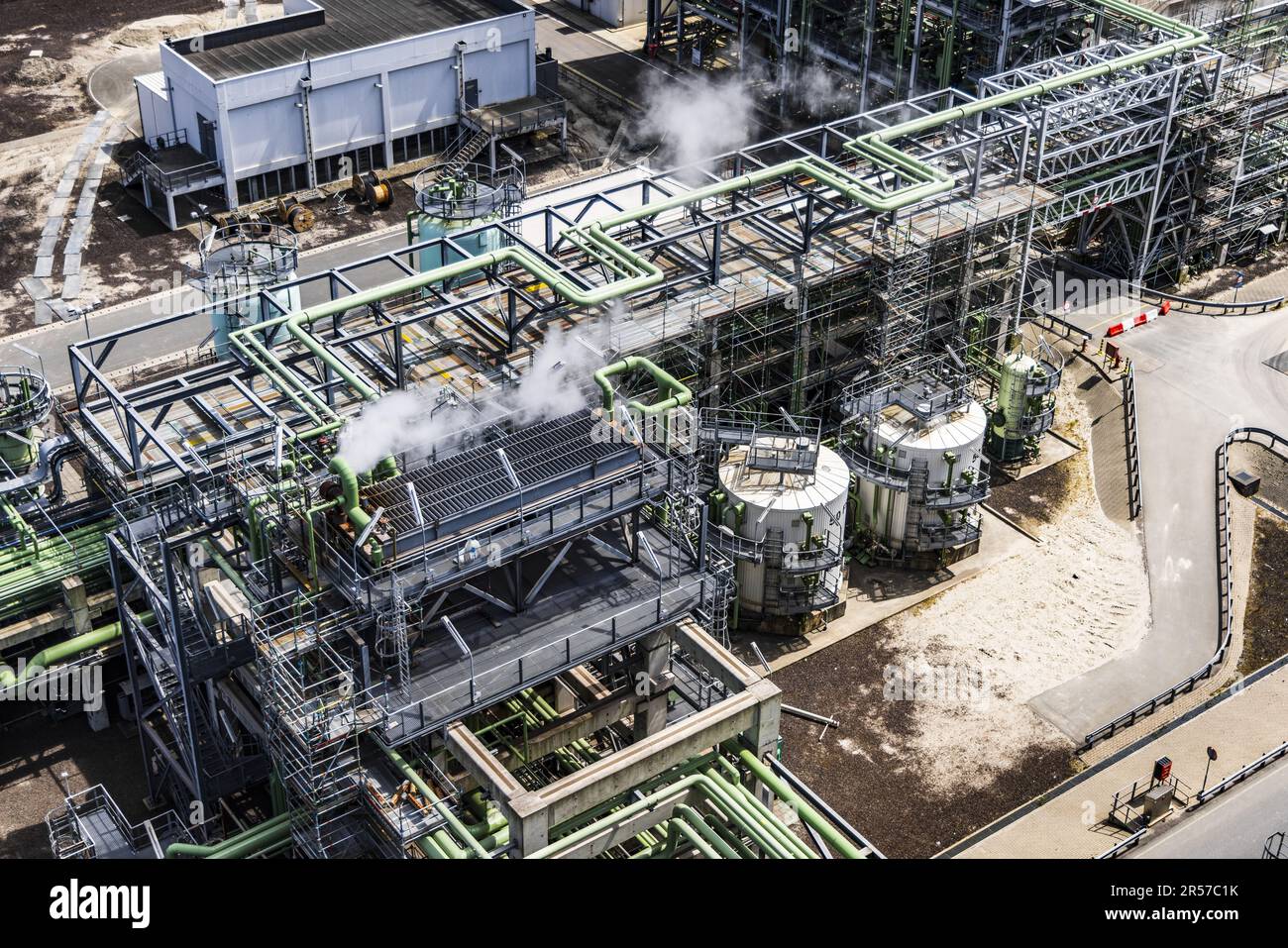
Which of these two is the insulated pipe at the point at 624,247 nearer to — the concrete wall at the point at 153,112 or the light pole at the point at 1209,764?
the light pole at the point at 1209,764

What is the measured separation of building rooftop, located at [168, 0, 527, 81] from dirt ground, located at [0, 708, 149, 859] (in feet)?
134

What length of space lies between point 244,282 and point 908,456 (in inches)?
1032

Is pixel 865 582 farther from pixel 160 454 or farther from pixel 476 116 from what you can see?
pixel 476 116

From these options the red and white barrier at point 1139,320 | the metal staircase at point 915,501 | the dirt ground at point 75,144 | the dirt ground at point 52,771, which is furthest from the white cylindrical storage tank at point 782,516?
the dirt ground at point 75,144

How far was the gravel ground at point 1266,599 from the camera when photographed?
60.2 meters

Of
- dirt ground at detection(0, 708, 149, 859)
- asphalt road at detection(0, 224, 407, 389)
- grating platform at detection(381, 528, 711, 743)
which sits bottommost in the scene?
dirt ground at detection(0, 708, 149, 859)

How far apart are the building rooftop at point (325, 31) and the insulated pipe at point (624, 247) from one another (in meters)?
31.1

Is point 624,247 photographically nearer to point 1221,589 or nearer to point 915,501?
point 915,501

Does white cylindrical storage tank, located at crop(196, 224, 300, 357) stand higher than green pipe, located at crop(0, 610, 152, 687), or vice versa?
white cylindrical storage tank, located at crop(196, 224, 300, 357)

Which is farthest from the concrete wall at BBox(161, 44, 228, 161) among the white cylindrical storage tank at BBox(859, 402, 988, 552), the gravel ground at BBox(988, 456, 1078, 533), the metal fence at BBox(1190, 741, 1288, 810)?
the metal fence at BBox(1190, 741, 1288, 810)

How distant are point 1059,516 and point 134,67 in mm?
65136

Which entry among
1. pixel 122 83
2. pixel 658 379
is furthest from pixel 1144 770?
pixel 122 83

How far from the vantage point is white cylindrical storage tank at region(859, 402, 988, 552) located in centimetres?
6250

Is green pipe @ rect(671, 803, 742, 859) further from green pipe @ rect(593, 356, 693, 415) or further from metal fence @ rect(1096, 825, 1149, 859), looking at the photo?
metal fence @ rect(1096, 825, 1149, 859)
